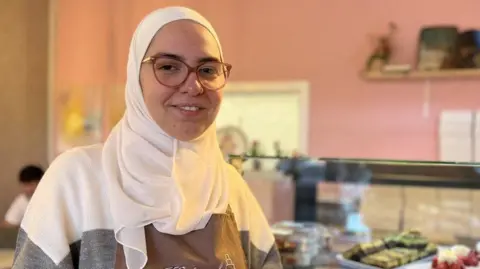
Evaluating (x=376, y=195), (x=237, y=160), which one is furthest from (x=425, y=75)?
(x=237, y=160)

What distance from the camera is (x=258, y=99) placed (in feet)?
11.7

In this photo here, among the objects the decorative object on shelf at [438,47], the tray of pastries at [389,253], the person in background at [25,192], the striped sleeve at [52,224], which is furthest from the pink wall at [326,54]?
the striped sleeve at [52,224]

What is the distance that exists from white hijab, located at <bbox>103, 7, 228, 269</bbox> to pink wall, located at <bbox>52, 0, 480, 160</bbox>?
7.88 ft

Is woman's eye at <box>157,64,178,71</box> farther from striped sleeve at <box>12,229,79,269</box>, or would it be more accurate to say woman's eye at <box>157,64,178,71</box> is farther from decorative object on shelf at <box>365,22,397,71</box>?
decorative object on shelf at <box>365,22,397,71</box>

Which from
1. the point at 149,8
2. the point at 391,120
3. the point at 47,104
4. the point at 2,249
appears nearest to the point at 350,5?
the point at 391,120

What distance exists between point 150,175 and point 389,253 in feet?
2.44

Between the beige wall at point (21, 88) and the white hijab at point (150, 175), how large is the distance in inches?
99.5

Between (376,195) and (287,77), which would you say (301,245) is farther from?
(287,77)

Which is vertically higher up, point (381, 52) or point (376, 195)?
point (381, 52)

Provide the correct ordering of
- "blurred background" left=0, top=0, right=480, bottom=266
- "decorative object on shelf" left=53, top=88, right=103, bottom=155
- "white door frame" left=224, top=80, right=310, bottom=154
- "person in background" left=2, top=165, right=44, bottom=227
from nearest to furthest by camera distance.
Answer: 1. "person in background" left=2, top=165, right=44, bottom=227
2. "blurred background" left=0, top=0, right=480, bottom=266
3. "white door frame" left=224, top=80, right=310, bottom=154
4. "decorative object on shelf" left=53, top=88, right=103, bottom=155

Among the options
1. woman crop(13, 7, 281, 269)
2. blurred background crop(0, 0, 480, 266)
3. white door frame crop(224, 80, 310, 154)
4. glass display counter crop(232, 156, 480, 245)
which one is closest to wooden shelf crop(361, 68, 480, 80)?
blurred background crop(0, 0, 480, 266)

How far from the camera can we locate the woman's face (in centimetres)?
97

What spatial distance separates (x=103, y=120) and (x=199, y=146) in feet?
8.93

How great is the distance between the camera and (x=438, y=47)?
3070 millimetres
